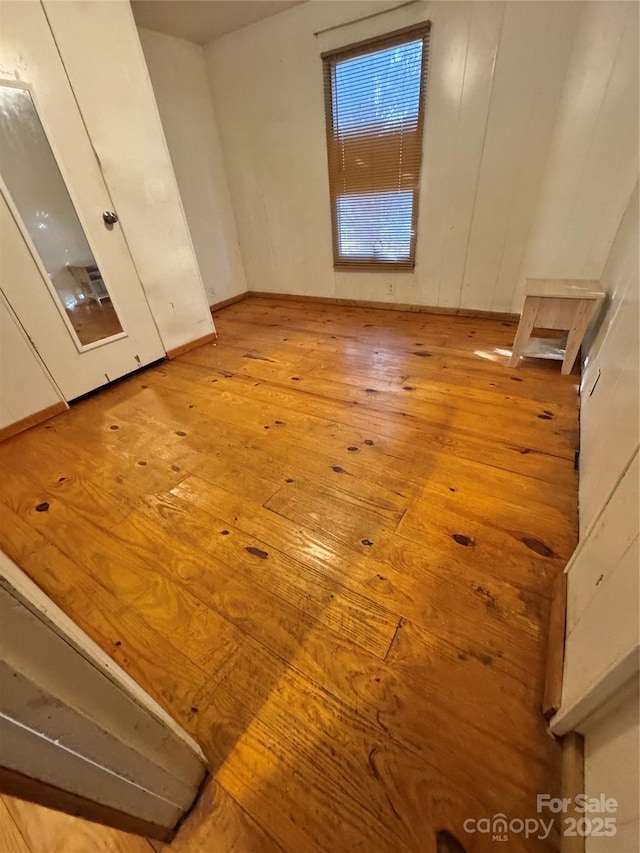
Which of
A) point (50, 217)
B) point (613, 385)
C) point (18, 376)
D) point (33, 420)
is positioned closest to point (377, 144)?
point (50, 217)

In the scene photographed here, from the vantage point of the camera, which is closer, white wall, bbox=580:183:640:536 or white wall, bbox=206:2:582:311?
white wall, bbox=580:183:640:536

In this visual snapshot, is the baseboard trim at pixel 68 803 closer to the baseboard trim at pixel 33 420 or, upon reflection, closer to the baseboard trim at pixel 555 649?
the baseboard trim at pixel 555 649

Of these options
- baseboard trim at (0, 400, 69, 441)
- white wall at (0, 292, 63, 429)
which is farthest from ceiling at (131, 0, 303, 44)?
baseboard trim at (0, 400, 69, 441)

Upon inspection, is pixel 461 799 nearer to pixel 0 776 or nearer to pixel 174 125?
pixel 0 776

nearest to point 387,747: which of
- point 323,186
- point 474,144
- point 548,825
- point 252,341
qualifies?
point 548,825

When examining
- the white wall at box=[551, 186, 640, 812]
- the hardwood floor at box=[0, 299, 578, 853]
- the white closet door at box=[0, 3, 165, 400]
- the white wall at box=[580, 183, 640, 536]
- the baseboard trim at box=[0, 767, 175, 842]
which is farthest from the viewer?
the white closet door at box=[0, 3, 165, 400]

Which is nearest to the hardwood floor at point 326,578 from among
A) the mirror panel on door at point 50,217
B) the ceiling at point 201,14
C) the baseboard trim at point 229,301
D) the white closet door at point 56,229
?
the white closet door at point 56,229

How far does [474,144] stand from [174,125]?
253 centimetres

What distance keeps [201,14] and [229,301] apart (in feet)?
7.03

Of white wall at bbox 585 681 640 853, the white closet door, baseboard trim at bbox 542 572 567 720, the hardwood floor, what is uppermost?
the white closet door

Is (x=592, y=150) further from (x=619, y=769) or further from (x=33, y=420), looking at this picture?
(x=33, y=420)

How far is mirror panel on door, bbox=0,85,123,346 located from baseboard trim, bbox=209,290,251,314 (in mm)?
1586

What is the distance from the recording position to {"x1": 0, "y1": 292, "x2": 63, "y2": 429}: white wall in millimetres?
1798

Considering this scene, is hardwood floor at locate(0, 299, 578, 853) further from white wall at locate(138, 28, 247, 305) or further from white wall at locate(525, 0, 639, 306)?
white wall at locate(138, 28, 247, 305)
